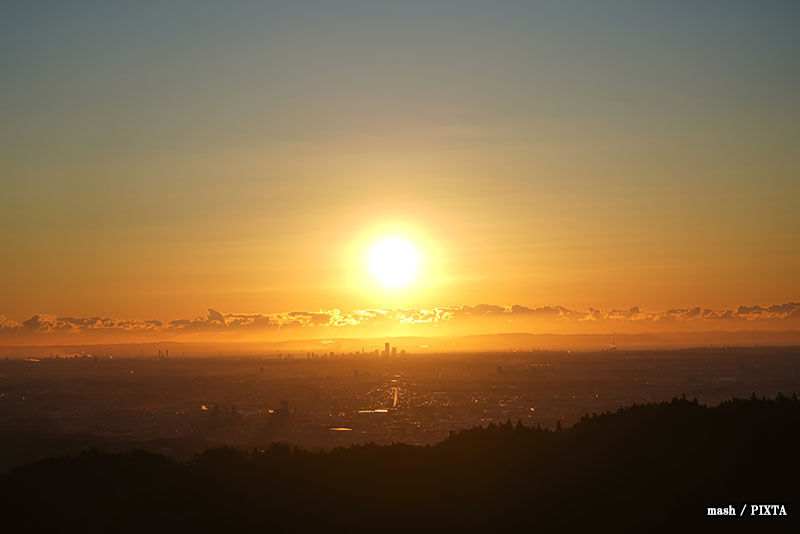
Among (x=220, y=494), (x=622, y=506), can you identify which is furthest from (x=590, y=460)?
(x=220, y=494)

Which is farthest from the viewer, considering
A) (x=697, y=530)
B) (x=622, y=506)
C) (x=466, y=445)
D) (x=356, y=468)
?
(x=466, y=445)

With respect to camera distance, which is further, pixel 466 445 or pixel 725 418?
pixel 466 445

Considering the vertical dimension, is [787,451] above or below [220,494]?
above

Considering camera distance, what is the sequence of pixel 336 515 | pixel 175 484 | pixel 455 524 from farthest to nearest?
pixel 175 484
pixel 336 515
pixel 455 524

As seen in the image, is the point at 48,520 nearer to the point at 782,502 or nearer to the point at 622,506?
the point at 622,506

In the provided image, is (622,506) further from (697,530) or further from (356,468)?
(356,468)

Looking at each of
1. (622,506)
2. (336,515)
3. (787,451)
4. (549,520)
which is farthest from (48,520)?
(787,451)
